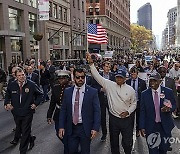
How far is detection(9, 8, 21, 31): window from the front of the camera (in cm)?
2689

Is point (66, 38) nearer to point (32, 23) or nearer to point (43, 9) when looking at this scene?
point (32, 23)

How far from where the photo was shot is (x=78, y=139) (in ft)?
15.4

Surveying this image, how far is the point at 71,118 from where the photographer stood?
182 inches

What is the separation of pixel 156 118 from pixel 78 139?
4.35 feet

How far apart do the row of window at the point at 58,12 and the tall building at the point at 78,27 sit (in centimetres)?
275

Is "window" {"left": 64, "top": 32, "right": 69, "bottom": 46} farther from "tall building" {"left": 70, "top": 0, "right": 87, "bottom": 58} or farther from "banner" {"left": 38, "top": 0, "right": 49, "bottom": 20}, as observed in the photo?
"banner" {"left": 38, "top": 0, "right": 49, "bottom": 20}

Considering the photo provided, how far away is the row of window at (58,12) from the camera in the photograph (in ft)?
121

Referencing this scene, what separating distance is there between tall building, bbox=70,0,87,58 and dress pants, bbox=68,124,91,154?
39951mm

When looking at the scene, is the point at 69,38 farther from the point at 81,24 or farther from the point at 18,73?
the point at 18,73

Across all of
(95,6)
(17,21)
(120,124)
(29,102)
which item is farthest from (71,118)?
(95,6)

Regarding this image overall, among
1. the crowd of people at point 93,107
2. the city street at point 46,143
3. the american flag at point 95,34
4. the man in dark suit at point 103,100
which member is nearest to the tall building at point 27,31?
the american flag at point 95,34

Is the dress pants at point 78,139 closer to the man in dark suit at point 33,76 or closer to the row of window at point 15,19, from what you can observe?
the man in dark suit at point 33,76

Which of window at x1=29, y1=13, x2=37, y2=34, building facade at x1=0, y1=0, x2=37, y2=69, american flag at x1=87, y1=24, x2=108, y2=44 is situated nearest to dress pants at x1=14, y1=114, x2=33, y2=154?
building facade at x1=0, y1=0, x2=37, y2=69

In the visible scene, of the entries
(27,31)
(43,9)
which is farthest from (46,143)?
(27,31)
